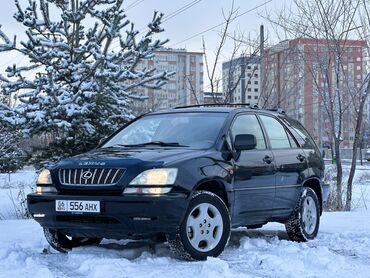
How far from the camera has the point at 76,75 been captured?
10938 millimetres

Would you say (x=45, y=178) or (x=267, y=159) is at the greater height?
(x=267, y=159)

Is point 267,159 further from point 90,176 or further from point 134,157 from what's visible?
point 90,176

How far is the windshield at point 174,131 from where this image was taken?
6.48 meters

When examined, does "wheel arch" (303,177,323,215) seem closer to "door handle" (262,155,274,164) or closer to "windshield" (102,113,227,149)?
"door handle" (262,155,274,164)

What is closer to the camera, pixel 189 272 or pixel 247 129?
pixel 189 272

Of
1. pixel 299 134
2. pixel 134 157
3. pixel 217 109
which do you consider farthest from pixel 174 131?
pixel 299 134

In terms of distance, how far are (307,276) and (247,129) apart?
7.66ft

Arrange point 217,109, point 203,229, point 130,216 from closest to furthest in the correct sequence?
point 130,216, point 203,229, point 217,109

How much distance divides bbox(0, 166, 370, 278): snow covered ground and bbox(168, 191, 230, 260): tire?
0.14 metres

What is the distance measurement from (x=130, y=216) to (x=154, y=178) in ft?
1.34

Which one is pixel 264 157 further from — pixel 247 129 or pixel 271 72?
pixel 271 72

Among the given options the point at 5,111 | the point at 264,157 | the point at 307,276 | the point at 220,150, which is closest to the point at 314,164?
the point at 264,157

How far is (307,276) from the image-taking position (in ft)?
16.8

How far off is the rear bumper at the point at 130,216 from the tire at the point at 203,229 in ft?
0.54
